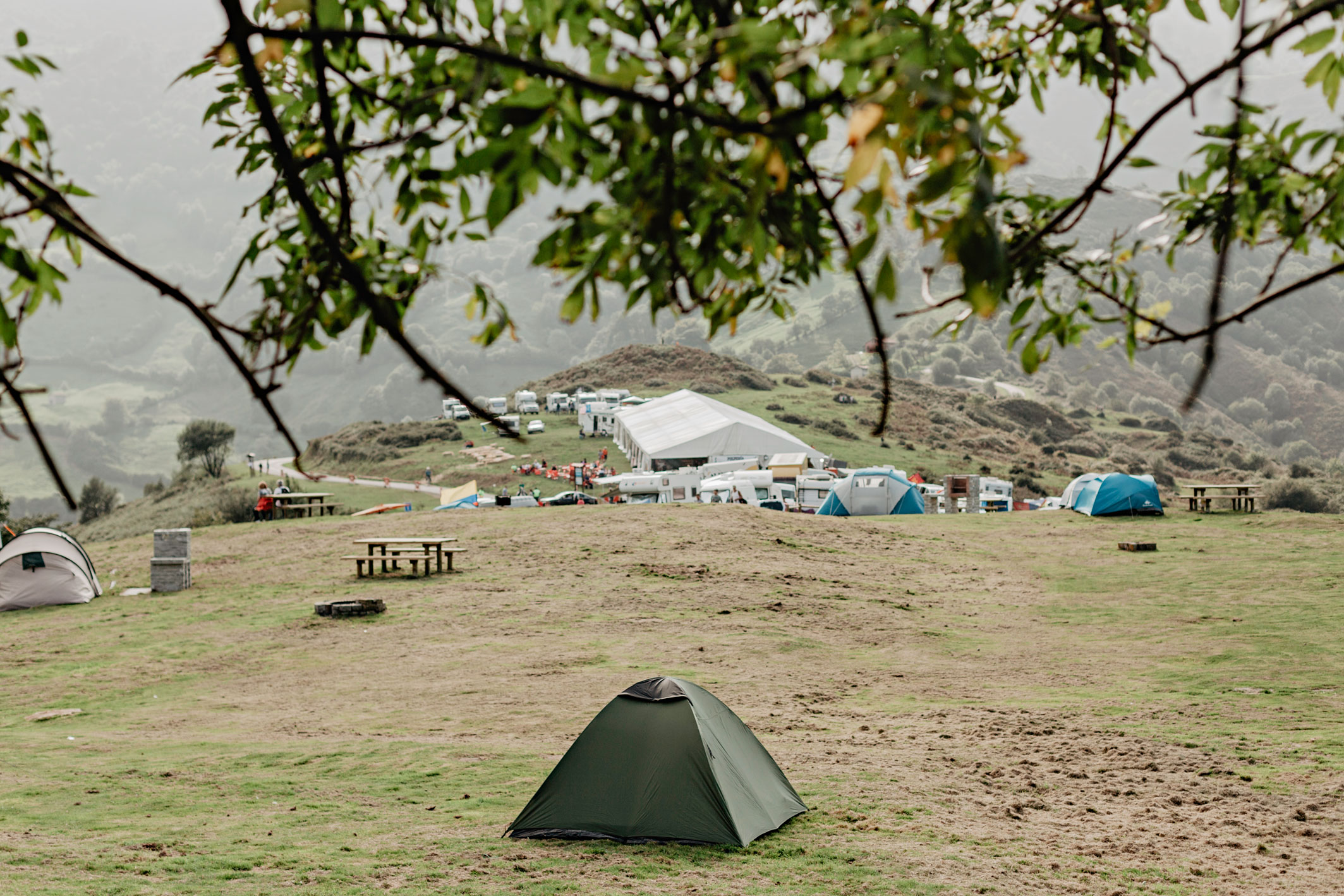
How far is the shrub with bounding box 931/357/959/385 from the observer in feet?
511

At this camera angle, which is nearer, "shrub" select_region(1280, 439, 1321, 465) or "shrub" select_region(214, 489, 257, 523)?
"shrub" select_region(214, 489, 257, 523)

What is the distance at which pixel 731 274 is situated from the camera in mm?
2451

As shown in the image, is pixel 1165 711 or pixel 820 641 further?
pixel 820 641

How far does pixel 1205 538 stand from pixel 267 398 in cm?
2930

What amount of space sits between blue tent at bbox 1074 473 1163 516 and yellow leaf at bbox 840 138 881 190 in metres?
33.5

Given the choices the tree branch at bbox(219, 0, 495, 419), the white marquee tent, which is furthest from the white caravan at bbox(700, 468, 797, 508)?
the tree branch at bbox(219, 0, 495, 419)

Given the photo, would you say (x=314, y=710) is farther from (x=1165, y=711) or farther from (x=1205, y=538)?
(x=1205, y=538)

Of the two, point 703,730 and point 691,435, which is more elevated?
point 691,435

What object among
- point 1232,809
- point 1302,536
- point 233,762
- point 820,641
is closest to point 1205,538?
point 1302,536

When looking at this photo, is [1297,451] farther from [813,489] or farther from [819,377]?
[813,489]

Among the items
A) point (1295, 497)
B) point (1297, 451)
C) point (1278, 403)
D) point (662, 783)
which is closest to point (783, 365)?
point (1297, 451)

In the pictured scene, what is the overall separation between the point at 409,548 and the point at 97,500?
53465mm

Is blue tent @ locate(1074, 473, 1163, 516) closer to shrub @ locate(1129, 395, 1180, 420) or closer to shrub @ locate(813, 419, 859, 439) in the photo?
shrub @ locate(813, 419, 859, 439)

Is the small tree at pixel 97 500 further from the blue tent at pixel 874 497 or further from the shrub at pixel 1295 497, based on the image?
the shrub at pixel 1295 497
